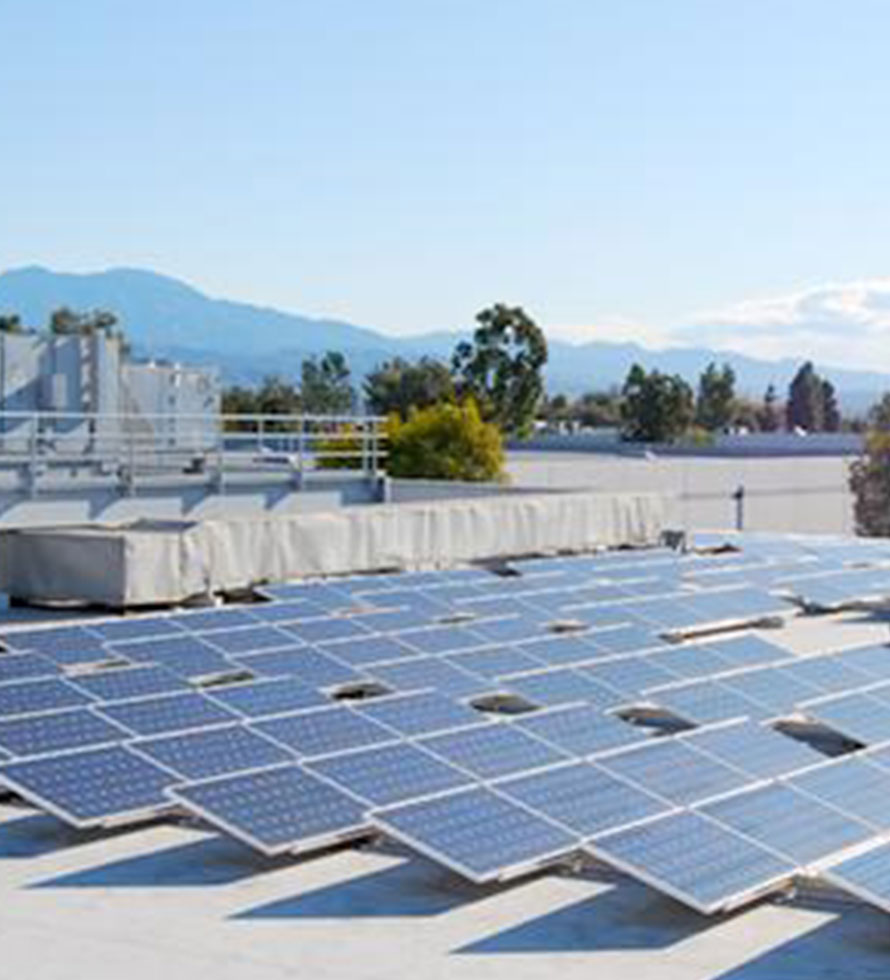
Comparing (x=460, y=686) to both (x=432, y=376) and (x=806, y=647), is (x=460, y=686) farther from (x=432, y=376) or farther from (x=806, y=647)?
(x=432, y=376)

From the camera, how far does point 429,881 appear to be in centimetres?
1288

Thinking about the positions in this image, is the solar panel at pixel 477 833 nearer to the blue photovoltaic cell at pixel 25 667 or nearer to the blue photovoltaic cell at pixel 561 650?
the blue photovoltaic cell at pixel 25 667

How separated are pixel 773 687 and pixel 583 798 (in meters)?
5.84

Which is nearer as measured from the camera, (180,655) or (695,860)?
(695,860)

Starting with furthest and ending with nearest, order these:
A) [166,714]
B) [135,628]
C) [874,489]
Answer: [874,489] < [135,628] < [166,714]

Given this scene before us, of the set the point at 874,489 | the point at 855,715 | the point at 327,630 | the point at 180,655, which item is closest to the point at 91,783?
the point at 180,655

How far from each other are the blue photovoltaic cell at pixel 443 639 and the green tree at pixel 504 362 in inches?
3474

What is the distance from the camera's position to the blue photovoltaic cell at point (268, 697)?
15.8m

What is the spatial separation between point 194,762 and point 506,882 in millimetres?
2846

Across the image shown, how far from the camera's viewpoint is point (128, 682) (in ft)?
52.8

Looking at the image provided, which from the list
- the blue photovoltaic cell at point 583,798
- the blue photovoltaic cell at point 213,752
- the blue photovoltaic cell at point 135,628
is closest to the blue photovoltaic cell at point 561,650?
the blue photovoltaic cell at point 135,628

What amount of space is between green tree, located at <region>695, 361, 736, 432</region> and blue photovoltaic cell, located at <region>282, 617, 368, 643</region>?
14731cm

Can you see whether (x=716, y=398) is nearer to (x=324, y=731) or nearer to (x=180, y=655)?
(x=180, y=655)

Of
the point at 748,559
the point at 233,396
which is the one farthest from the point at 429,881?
the point at 233,396
